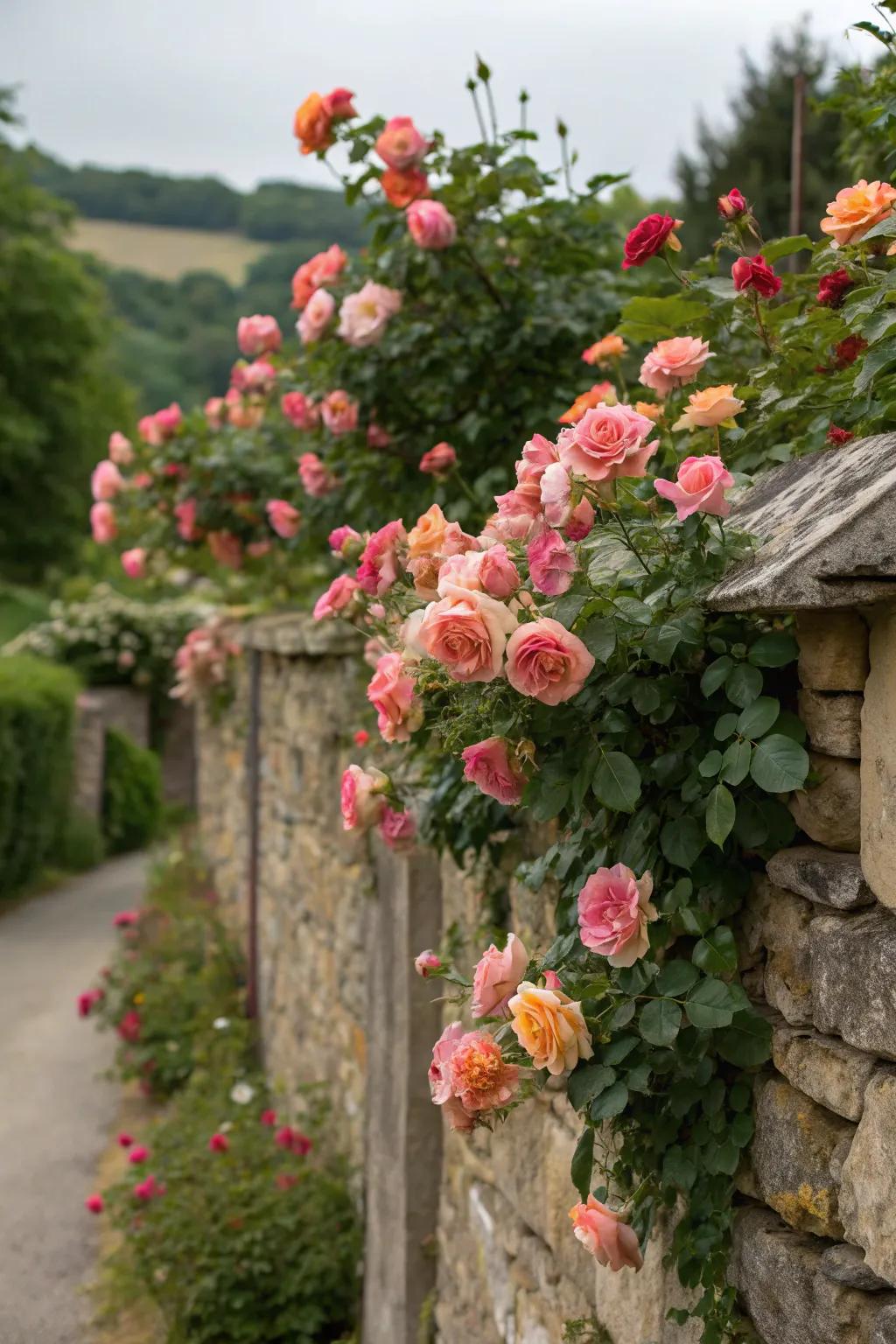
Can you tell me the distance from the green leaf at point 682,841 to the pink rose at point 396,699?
42 cm

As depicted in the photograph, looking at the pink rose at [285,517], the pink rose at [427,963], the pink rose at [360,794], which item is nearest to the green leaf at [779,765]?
the pink rose at [427,963]

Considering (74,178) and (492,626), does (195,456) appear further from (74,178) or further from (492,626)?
(74,178)

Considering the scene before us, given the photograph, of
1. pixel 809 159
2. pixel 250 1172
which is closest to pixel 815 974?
pixel 250 1172

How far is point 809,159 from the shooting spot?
1062 cm

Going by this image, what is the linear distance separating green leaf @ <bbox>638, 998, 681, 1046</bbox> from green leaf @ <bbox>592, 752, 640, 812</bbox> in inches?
10.0

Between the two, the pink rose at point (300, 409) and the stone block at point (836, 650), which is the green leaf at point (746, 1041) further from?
the pink rose at point (300, 409)

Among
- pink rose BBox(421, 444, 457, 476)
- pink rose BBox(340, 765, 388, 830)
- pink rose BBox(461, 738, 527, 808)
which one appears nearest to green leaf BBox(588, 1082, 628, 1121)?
pink rose BBox(461, 738, 527, 808)

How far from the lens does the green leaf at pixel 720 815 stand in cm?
149

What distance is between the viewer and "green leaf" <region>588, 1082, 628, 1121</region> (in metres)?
1.60

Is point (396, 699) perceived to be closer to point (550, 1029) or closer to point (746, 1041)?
point (550, 1029)

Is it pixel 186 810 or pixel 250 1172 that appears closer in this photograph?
pixel 250 1172

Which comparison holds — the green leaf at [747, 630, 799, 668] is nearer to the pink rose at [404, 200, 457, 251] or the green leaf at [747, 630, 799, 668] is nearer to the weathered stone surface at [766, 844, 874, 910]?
the weathered stone surface at [766, 844, 874, 910]

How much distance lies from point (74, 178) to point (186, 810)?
48973 millimetres

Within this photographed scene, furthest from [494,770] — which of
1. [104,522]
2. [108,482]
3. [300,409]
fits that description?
[104,522]
